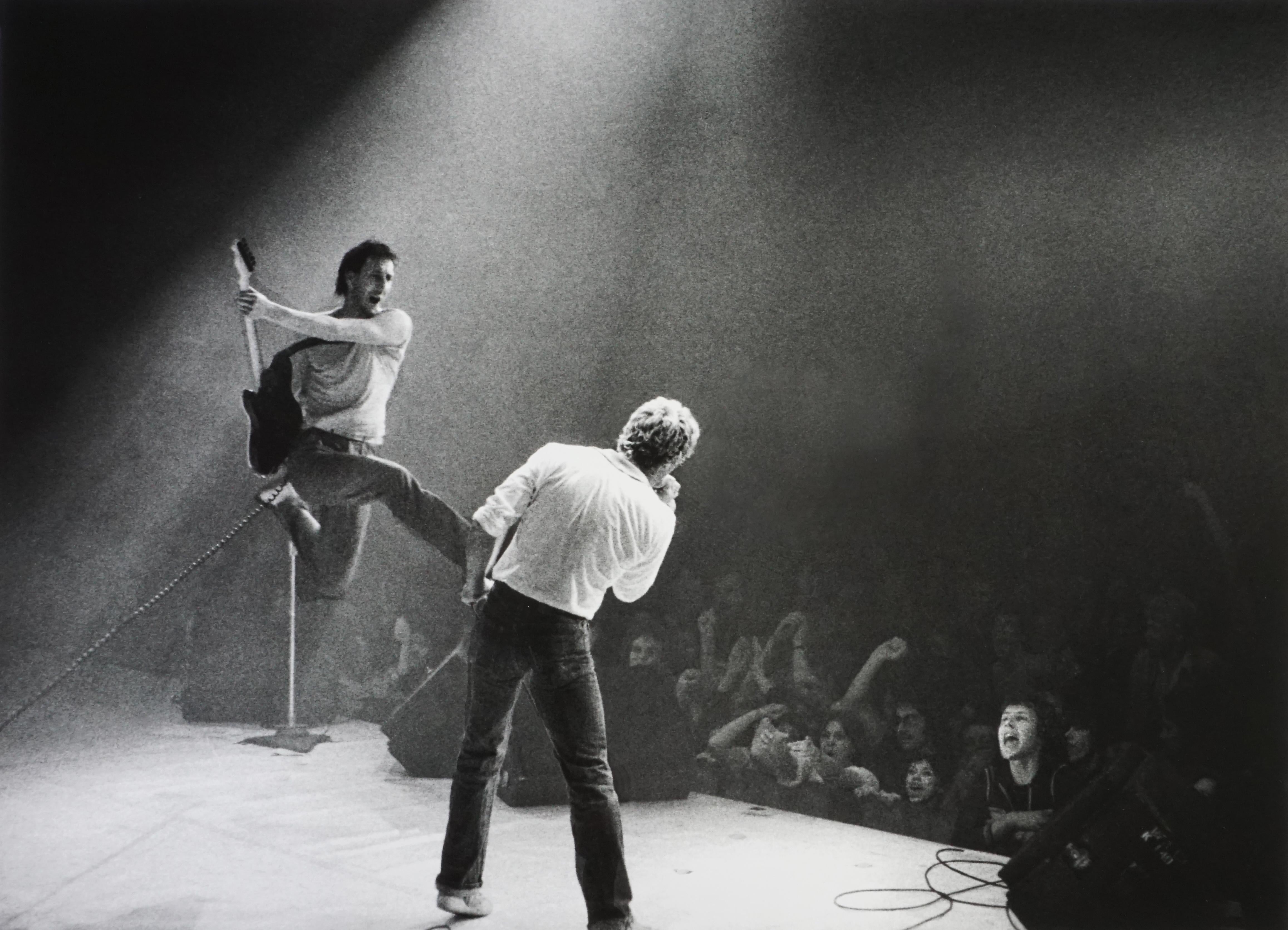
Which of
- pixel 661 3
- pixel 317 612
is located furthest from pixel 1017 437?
pixel 317 612

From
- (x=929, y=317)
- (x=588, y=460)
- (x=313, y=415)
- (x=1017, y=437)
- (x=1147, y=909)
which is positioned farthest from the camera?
(x=929, y=317)

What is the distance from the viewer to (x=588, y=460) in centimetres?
291

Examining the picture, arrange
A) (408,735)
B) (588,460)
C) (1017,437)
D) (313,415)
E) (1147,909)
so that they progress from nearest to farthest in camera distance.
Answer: (588,460) < (1147,909) < (313,415) < (408,735) < (1017,437)

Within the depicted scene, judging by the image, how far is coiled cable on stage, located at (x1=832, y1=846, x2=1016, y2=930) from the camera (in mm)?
3367

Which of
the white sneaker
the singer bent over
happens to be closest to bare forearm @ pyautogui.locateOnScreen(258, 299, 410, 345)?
the singer bent over

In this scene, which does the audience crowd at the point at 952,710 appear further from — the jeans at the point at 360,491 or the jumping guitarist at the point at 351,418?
the jumping guitarist at the point at 351,418

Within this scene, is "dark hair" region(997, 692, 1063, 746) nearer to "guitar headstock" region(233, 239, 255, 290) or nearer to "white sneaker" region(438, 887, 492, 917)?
"white sneaker" region(438, 887, 492, 917)

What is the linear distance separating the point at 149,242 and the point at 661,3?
2929 millimetres

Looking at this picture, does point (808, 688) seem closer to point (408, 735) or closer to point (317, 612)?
point (408, 735)

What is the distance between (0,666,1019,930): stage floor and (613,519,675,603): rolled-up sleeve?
1049mm

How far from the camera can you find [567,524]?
112 inches

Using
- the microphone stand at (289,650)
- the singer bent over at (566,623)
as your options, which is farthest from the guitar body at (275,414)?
the singer bent over at (566,623)

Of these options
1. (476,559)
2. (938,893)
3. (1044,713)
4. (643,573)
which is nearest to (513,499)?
(643,573)

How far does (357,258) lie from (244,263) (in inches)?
22.1
